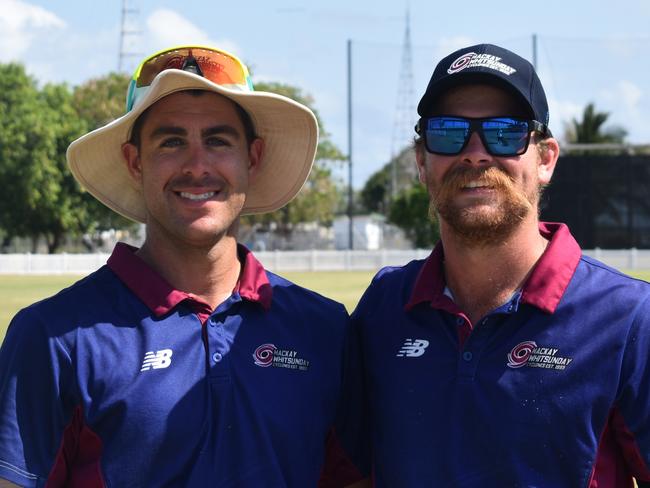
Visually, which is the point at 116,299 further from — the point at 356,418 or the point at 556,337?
the point at 556,337

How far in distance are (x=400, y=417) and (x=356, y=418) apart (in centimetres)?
31

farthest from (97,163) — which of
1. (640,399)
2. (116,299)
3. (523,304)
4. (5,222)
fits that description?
(5,222)

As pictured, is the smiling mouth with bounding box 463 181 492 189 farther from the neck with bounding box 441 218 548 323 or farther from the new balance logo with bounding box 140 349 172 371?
the new balance logo with bounding box 140 349 172 371

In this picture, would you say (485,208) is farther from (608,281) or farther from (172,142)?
(172,142)

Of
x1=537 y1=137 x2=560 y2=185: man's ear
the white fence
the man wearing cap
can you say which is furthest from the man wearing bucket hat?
the white fence

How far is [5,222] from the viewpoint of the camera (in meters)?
49.5

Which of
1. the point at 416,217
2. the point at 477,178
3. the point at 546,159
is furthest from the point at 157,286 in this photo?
the point at 416,217

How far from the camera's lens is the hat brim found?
3547 millimetres

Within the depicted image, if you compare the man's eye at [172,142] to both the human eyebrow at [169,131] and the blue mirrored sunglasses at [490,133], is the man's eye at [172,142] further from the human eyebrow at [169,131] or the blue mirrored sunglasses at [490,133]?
the blue mirrored sunglasses at [490,133]

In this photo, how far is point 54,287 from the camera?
27.9m

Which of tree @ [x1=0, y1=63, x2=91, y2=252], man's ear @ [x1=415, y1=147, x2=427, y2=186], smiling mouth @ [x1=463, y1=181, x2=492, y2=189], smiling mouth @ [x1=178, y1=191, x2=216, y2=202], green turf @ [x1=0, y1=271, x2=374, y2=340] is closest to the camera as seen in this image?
smiling mouth @ [x1=463, y1=181, x2=492, y2=189]

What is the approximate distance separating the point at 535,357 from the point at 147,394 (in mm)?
1274

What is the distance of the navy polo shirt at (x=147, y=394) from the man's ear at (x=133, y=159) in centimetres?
40

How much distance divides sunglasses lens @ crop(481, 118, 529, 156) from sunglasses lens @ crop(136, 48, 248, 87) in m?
0.94
